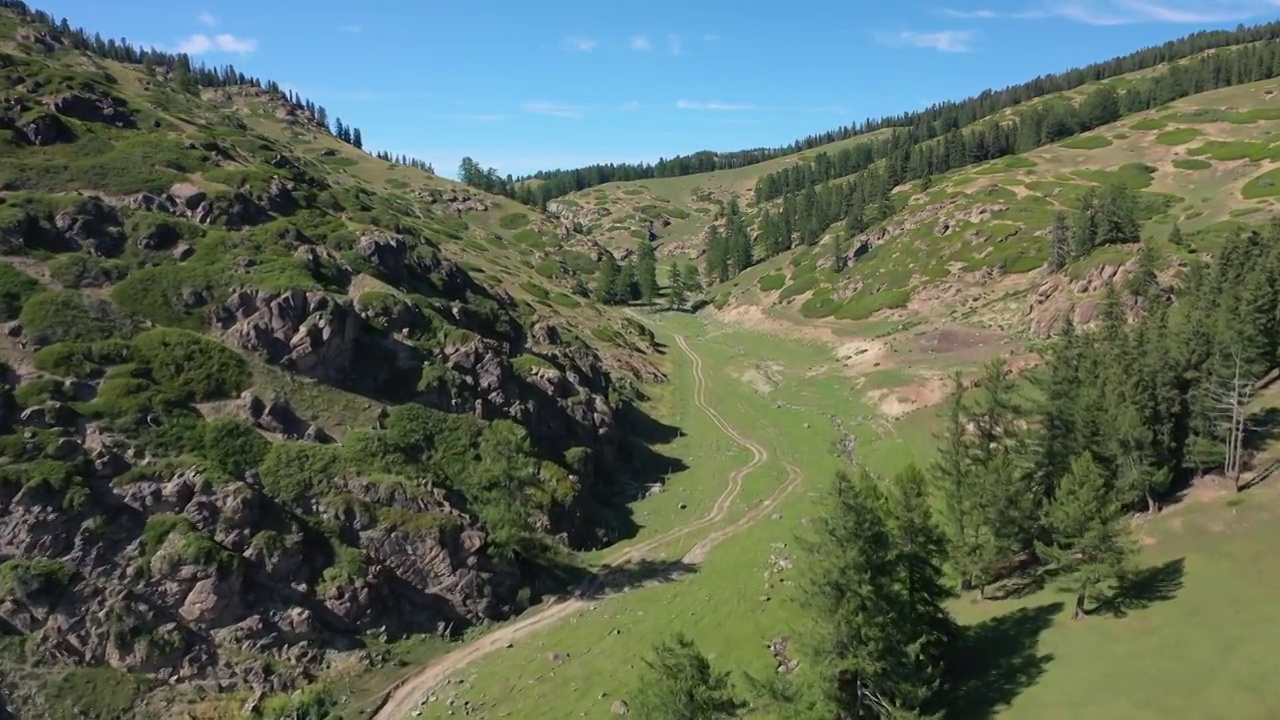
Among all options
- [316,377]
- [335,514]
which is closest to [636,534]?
[335,514]

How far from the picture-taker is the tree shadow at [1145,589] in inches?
1684

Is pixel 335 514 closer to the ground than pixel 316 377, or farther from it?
closer to the ground

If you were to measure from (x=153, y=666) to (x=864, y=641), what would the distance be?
1798 inches

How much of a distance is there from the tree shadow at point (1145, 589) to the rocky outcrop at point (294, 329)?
217 ft

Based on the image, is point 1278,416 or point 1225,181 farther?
point 1225,181

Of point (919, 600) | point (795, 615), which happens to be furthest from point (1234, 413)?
point (795, 615)

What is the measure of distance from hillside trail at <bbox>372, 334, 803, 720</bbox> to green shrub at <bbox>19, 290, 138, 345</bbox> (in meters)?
43.2

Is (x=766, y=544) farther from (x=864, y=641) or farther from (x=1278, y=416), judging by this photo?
(x=1278, y=416)

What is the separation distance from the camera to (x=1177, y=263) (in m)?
100

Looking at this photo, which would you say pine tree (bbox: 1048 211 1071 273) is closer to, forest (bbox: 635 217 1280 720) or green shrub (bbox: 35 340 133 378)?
forest (bbox: 635 217 1280 720)

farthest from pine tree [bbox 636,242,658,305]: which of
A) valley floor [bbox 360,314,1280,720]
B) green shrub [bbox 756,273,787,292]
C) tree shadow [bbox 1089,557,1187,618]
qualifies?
tree shadow [bbox 1089,557,1187,618]

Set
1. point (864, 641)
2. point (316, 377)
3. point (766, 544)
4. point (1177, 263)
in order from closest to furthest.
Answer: point (864, 641) < point (766, 544) < point (316, 377) < point (1177, 263)

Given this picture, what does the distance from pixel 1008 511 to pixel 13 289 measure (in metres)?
84.5

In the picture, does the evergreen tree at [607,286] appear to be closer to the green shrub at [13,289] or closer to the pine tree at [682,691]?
the green shrub at [13,289]
